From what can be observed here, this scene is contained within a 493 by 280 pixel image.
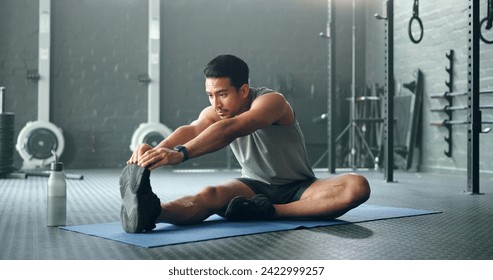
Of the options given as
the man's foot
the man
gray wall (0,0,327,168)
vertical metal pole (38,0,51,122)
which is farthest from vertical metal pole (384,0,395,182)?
vertical metal pole (38,0,51,122)

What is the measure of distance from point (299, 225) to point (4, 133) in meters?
4.26

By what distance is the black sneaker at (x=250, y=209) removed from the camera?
2932mm

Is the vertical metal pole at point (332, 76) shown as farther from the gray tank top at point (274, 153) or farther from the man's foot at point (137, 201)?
the man's foot at point (137, 201)

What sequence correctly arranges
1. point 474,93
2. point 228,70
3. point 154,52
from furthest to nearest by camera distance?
point 154,52 < point 474,93 < point 228,70

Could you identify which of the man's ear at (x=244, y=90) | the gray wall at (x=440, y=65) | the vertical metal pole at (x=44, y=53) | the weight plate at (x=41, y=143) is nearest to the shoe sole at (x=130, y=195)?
the man's ear at (x=244, y=90)

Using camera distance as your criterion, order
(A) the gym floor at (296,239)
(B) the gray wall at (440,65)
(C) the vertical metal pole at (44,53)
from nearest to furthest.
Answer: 1. (A) the gym floor at (296,239)
2. (B) the gray wall at (440,65)
3. (C) the vertical metal pole at (44,53)

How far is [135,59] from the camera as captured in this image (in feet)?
26.4

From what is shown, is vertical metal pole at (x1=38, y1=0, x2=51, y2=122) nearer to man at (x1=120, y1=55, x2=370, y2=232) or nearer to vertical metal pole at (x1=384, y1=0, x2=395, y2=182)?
vertical metal pole at (x1=384, y1=0, x2=395, y2=182)

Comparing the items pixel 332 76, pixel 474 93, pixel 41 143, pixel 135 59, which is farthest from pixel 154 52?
pixel 474 93

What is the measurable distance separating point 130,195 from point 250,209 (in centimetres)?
66

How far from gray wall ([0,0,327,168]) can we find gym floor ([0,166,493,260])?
3.47 m

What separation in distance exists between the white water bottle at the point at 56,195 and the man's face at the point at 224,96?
2.41ft

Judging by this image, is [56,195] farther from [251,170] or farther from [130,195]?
[251,170]
